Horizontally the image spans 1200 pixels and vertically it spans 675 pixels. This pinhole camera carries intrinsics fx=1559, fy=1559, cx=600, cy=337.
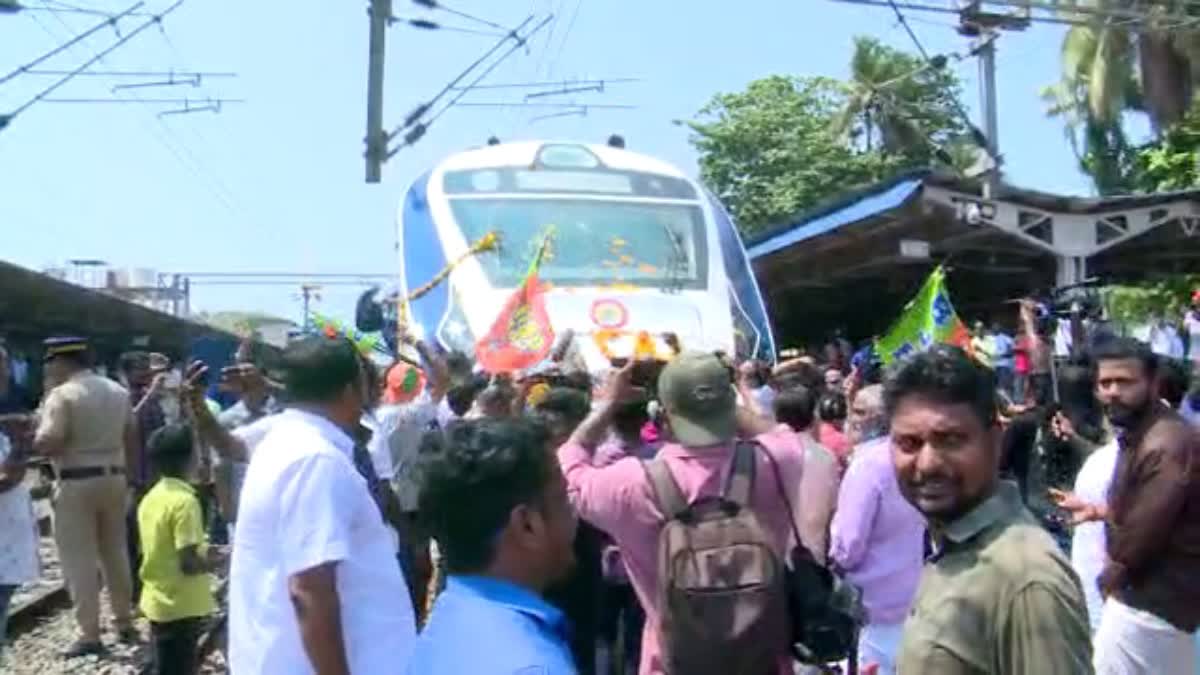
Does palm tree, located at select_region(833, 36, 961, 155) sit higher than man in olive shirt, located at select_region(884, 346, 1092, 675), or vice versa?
palm tree, located at select_region(833, 36, 961, 155)

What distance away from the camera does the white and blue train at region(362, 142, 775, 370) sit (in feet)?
38.9

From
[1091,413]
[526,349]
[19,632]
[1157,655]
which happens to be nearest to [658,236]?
[526,349]

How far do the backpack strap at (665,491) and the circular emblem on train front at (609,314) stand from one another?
7475 mm

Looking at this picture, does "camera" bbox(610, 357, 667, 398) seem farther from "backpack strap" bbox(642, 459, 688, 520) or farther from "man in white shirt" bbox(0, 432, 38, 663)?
"man in white shirt" bbox(0, 432, 38, 663)

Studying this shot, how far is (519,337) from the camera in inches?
403

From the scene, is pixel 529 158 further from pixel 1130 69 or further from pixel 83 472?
pixel 1130 69

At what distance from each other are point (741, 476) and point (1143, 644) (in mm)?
1308

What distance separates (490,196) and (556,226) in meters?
0.63

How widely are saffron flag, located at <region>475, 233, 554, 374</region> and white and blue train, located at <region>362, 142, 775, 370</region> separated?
0.82m

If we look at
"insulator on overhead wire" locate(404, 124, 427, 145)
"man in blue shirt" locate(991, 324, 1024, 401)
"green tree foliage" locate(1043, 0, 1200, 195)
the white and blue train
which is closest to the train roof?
the white and blue train

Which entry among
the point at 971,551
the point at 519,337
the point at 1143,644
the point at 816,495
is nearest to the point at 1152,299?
the point at 519,337

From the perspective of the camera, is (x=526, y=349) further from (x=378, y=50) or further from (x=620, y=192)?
(x=378, y=50)

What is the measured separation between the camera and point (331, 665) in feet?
11.8

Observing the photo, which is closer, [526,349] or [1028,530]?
[1028,530]
